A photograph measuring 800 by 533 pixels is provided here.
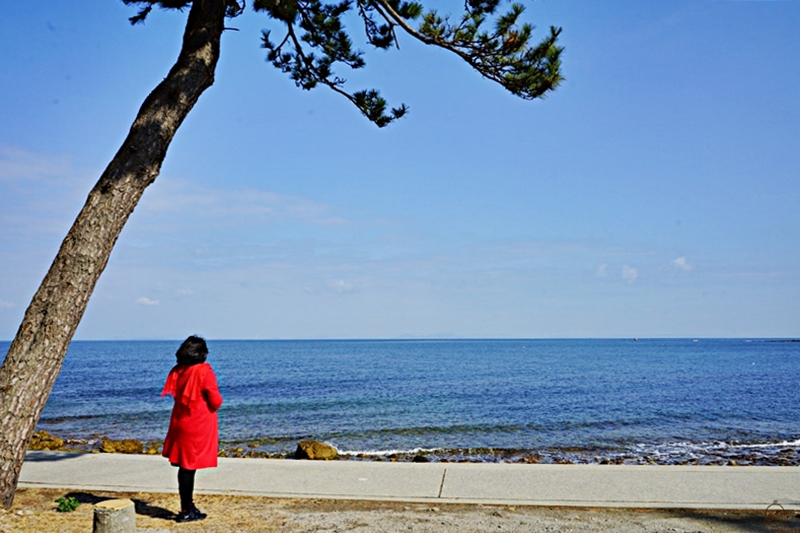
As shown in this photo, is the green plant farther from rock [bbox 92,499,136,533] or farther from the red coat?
rock [bbox 92,499,136,533]

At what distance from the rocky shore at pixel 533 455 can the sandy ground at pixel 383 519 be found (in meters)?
6.46

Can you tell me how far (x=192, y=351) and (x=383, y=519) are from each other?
227cm

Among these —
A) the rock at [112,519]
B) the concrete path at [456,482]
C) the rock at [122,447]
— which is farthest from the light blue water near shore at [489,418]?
the rock at [112,519]

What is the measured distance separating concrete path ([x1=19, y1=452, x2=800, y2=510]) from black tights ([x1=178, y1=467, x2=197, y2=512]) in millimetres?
972

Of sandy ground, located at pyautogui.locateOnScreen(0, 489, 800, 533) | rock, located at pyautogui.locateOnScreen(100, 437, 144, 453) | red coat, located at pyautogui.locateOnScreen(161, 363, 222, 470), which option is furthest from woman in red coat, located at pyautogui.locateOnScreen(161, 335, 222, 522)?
rock, located at pyautogui.locateOnScreen(100, 437, 144, 453)

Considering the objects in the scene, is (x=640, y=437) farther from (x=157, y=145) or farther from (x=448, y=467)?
(x=157, y=145)

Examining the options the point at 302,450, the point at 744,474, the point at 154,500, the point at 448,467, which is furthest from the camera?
the point at 302,450

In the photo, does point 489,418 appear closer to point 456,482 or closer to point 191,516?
point 456,482

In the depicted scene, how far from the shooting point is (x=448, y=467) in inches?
307

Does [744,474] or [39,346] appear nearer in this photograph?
[39,346]

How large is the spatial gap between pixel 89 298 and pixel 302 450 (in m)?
5.90

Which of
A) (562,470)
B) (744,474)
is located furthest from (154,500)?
(744,474)

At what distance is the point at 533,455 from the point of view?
1434 centimetres

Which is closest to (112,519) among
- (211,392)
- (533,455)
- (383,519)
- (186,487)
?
(186,487)
